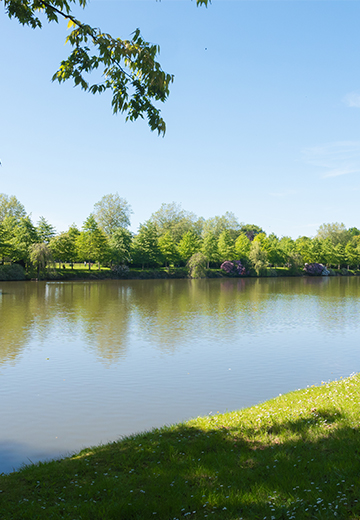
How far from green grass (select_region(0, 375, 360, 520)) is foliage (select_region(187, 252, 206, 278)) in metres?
76.2

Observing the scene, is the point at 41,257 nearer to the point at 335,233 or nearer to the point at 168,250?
the point at 168,250

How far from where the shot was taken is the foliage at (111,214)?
101 metres

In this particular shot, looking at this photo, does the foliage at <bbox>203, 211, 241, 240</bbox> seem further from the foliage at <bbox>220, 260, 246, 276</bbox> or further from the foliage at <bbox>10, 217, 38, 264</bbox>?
the foliage at <bbox>10, 217, 38, 264</bbox>

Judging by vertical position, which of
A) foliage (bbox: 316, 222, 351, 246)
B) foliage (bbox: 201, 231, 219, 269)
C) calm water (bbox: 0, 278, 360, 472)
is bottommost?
calm water (bbox: 0, 278, 360, 472)

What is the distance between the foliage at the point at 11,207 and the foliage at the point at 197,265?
130 ft

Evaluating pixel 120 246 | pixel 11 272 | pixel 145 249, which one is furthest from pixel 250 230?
pixel 11 272

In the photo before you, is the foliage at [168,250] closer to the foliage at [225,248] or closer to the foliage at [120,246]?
the foliage at [120,246]

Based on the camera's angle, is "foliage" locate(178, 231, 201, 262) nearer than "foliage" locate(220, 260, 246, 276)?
Yes

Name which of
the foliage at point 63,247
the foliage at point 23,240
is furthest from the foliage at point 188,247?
the foliage at point 23,240

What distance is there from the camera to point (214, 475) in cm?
520

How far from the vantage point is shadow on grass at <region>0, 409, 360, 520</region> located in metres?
4.43

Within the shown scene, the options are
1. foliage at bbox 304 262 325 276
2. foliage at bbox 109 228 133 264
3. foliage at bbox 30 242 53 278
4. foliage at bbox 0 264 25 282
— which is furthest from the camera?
foliage at bbox 304 262 325 276

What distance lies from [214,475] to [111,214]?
98.8m

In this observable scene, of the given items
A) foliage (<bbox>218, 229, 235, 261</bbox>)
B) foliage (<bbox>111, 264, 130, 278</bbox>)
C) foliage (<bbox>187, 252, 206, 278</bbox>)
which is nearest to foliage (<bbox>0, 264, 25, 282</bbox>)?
foliage (<bbox>111, 264, 130, 278</bbox>)
